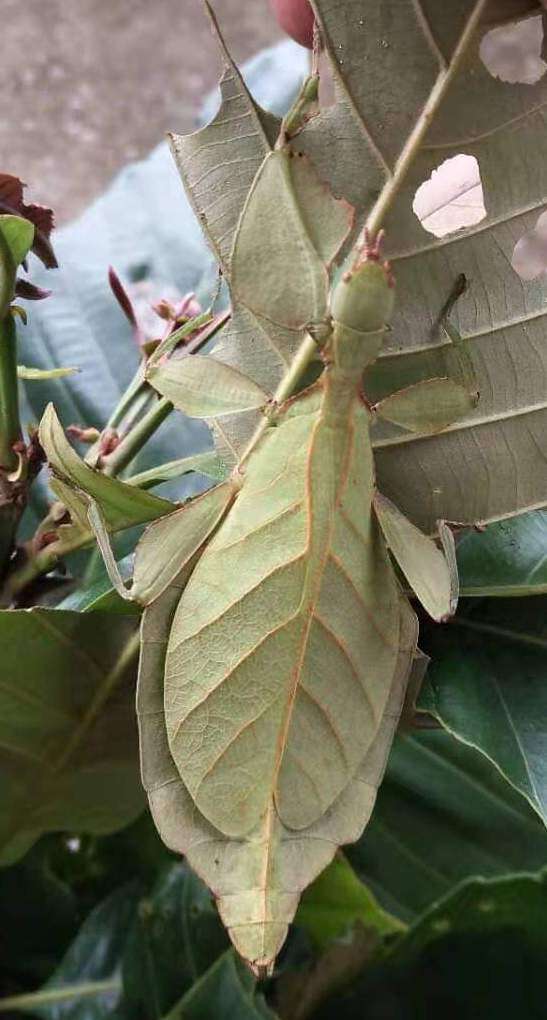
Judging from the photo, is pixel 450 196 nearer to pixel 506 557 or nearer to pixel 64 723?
pixel 506 557

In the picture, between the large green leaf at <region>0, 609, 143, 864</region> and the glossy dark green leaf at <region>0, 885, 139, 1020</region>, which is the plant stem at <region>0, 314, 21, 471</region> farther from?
the glossy dark green leaf at <region>0, 885, 139, 1020</region>

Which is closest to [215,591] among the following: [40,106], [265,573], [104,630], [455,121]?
[265,573]

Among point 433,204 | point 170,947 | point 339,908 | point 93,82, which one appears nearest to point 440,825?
point 339,908

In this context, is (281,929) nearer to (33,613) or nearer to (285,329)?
(33,613)

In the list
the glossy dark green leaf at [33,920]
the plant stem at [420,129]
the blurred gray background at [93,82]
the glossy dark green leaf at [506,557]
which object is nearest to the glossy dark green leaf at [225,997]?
the glossy dark green leaf at [33,920]

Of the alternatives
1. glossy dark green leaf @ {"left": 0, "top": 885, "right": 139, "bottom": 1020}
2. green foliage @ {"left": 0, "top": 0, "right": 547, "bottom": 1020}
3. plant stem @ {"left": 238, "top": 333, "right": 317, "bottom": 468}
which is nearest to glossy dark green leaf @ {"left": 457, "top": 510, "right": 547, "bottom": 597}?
green foliage @ {"left": 0, "top": 0, "right": 547, "bottom": 1020}

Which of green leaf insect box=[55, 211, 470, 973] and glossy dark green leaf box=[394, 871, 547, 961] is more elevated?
green leaf insect box=[55, 211, 470, 973]


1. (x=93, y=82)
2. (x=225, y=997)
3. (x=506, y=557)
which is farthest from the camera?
(x=93, y=82)
